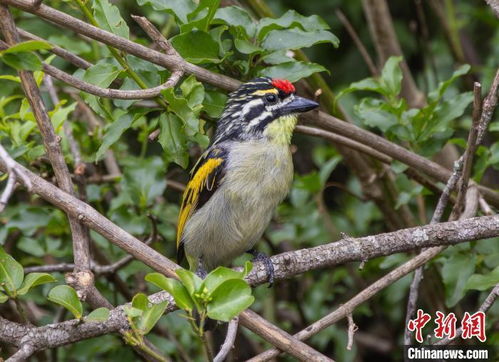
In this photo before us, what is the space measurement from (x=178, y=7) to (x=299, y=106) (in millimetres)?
800

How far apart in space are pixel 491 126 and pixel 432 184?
18.3 inches

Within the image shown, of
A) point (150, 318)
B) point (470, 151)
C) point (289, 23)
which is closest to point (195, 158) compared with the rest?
point (289, 23)

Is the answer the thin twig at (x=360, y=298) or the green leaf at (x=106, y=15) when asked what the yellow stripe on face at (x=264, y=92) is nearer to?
the green leaf at (x=106, y=15)

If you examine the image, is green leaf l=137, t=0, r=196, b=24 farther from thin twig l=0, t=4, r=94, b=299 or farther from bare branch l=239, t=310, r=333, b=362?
bare branch l=239, t=310, r=333, b=362

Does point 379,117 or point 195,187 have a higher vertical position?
point 379,117

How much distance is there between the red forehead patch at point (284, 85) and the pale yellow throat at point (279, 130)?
0.17 metres

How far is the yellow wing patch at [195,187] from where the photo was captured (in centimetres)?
419

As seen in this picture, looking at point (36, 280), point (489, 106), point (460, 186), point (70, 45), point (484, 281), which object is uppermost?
point (70, 45)

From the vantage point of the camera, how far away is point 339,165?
24.2 feet

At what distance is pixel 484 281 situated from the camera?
3.61 metres

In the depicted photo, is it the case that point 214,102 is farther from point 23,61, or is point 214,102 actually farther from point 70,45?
point 23,61

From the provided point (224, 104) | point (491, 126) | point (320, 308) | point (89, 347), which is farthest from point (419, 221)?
point (89, 347)

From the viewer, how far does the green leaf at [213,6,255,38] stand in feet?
12.7

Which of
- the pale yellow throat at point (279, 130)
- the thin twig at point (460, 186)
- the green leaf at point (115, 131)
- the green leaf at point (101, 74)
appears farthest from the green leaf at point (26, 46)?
the thin twig at point (460, 186)
